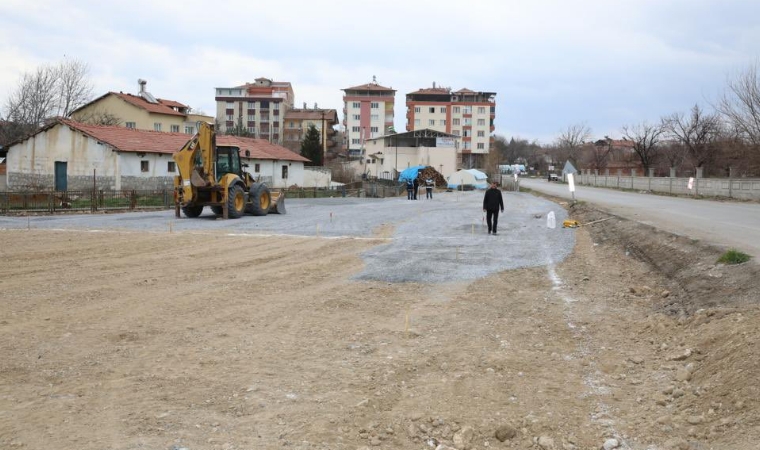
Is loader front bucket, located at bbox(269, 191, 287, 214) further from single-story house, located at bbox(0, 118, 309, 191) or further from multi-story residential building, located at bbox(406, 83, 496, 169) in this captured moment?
multi-story residential building, located at bbox(406, 83, 496, 169)

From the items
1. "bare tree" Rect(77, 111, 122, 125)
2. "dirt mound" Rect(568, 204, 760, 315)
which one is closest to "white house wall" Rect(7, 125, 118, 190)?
"bare tree" Rect(77, 111, 122, 125)

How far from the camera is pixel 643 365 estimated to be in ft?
22.8

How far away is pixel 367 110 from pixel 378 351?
113 m

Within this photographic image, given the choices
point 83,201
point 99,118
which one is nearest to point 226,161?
point 83,201

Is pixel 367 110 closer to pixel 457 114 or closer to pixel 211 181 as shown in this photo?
pixel 457 114

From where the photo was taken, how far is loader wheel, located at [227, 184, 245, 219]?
25.4 m

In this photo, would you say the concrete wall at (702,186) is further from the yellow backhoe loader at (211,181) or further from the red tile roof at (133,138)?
the red tile roof at (133,138)

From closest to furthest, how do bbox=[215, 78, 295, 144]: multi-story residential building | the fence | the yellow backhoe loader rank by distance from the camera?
the yellow backhoe loader
the fence
bbox=[215, 78, 295, 144]: multi-story residential building

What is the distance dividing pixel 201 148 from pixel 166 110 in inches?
1853

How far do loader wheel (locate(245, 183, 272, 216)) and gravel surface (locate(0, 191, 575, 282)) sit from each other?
2.17 ft

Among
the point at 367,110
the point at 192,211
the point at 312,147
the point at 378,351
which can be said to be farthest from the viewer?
the point at 367,110

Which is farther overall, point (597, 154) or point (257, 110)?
point (597, 154)

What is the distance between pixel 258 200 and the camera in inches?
1069

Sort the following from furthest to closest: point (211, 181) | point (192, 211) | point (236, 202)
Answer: point (192, 211)
point (236, 202)
point (211, 181)
